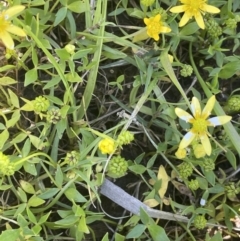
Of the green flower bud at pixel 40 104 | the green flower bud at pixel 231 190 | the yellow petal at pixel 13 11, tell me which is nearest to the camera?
the yellow petal at pixel 13 11

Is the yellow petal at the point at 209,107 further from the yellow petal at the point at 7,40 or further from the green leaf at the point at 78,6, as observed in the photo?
the yellow petal at the point at 7,40

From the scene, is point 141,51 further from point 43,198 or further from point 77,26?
point 43,198

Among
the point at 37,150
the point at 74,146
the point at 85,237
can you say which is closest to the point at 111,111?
the point at 74,146

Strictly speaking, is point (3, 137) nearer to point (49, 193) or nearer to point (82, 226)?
point (49, 193)

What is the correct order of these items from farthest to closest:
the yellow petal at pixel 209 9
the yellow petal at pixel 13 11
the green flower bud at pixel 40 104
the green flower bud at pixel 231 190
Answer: the green flower bud at pixel 231 190 < the yellow petal at pixel 209 9 < the green flower bud at pixel 40 104 < the yellow petal at pixel 13 11

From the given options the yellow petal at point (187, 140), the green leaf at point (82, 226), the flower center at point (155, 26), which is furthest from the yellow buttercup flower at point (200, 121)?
the green leaf at point (82, 226)

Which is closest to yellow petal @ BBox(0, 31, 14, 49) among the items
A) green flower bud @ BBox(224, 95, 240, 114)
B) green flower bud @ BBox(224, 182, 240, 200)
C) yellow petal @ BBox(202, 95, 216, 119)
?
yellow petal @ BBox(202, 95, 216, 119)

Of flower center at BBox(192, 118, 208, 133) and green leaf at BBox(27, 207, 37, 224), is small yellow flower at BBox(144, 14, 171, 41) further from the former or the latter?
green leaf at BBox(27, 207, 37, 224)
